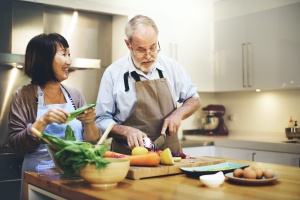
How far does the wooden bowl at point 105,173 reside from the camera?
56.2 inches

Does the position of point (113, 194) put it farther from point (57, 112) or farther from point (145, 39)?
point (145, 39)

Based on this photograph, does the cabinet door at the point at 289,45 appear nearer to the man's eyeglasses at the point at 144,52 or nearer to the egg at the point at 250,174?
the man's eyeglasses at the point at 144,52

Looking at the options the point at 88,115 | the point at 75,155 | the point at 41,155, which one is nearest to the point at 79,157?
the point at 75,155

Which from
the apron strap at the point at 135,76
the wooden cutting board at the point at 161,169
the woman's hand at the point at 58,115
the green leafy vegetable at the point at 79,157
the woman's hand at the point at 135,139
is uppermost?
the apron strap at the point at 135,76

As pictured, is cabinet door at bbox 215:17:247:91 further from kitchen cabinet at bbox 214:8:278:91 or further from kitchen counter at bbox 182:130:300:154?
kitchen counter at bbox 182:130:300:154

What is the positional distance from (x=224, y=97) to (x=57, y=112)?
321 centimetres

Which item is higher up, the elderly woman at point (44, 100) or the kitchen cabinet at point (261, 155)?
the elderly woman at point (44, 100)

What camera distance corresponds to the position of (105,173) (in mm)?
1429

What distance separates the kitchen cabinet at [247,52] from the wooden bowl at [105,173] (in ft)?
8.87

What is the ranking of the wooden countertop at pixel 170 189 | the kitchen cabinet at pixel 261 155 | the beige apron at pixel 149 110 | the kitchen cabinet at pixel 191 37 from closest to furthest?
the wooden countertop at pixel 170 189
the beige apron at pixel 149 110
the kitchen cabinet at pixel 261 155
the kitchen cabinet at pixel 191 37

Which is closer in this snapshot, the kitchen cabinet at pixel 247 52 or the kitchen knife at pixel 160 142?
the kitchen knife at pixel 160 142

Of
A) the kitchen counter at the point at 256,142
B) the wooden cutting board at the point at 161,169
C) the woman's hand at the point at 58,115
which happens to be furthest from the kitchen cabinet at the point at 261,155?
the woman's hand at the point at 58,115

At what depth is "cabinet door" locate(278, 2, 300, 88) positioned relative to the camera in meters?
3.61

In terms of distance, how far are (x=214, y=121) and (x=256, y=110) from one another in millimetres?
483
